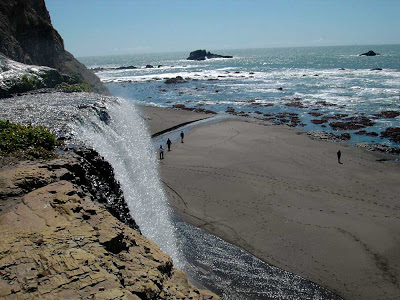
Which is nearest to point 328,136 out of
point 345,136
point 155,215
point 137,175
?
point 345,136

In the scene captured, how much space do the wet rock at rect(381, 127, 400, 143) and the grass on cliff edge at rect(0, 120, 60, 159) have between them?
3014cm

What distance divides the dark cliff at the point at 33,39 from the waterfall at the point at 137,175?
16.1m

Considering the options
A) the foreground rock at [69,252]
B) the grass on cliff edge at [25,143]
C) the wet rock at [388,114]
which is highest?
the grass on cliff edge at [25,143]

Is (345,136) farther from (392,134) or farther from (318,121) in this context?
(318,121)

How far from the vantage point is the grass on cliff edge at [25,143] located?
30.5 ft

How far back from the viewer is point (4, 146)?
9.58 meters

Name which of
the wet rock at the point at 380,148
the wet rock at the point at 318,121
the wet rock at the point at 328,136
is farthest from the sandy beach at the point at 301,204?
the wet rock at the point at 318,121

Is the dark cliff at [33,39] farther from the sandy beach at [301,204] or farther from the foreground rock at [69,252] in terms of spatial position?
the foreground rock at [69,252]

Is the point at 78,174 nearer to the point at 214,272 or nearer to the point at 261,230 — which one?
the point at 214,272

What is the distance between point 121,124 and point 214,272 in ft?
48.3

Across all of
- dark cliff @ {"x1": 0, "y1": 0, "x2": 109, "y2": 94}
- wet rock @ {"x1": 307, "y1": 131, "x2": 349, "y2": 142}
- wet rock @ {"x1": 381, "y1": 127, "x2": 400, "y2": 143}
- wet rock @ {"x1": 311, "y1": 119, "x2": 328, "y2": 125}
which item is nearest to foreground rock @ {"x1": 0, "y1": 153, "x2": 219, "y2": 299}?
wet rock @ {"x1": 307, "y1": 131, "x2": 349, "y2": 142}

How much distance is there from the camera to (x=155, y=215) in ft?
49.5

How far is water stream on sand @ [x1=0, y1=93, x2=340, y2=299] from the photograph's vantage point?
435 inches

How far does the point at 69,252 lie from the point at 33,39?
38.6m
